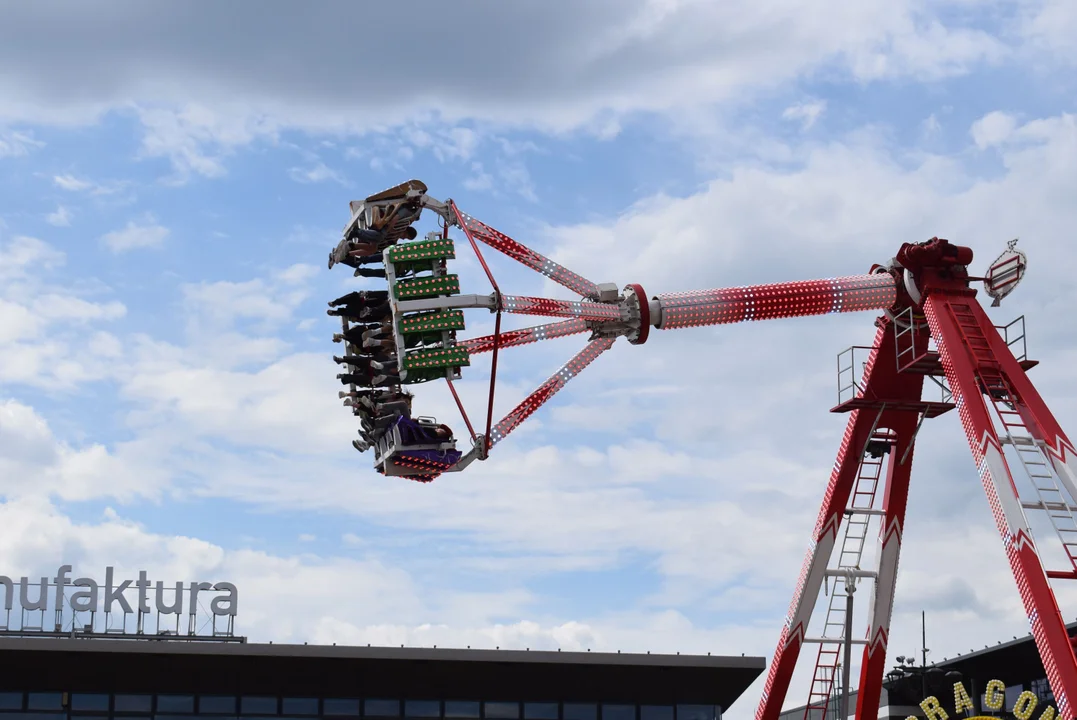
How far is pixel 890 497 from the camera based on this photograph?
1592 inches

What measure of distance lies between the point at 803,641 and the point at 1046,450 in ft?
29.8

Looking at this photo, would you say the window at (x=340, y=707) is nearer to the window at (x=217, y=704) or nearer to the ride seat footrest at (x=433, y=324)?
the window at (x=217, y=704)

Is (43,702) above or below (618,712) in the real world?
above

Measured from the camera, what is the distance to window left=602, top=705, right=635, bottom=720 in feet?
152

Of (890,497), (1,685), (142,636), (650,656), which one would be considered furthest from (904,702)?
(1,685)

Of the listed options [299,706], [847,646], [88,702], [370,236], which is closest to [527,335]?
[370,236]

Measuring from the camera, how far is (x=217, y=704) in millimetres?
44531

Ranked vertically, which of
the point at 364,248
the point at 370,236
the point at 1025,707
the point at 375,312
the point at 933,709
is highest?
the point at 370,236

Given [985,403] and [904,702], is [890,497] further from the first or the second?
[904,702]

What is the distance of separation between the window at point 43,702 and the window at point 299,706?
583cm

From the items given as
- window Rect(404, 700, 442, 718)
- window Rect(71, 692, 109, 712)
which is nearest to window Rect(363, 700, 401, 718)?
window Rect(404, 700, 442, 718)

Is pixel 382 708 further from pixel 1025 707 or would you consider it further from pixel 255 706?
pixel 1025 707

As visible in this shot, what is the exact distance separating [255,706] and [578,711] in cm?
877

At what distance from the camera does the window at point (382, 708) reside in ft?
148
